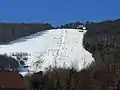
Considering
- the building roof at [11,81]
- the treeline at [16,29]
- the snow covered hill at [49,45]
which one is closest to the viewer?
the building roof at [11,81]

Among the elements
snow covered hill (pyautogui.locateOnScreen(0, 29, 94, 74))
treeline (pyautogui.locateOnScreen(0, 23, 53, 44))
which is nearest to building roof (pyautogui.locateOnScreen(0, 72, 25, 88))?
snow covered hill (pyautogui.locateOnScreen(0, 29, 94, 74))

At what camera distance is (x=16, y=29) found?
261 feet

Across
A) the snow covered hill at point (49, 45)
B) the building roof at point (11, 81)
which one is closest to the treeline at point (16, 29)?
the snow covered hill at point (49, 45)

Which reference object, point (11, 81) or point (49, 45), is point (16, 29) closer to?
A: point (49, 45)

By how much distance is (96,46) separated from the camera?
205 ft

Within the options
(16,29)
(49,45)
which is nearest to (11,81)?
(16,29)

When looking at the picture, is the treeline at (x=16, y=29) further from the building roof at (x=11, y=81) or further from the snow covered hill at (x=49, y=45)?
the building roof at (x=11, y=81)

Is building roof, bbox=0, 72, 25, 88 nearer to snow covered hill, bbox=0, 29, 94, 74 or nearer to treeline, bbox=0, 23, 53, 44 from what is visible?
snow covered hill, bbox=0, 29, 94, 74

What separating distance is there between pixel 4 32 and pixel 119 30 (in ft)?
102

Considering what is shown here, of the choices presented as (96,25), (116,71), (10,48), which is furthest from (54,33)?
(116,71)

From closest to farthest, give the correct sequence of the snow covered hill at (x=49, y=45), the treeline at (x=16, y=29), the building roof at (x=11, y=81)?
the building roof at (x=11, y=81) < the snow covered hill at (x=49, y=45) < the treeline at (x=16, y=29)

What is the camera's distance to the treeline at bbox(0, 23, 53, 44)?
79.6m

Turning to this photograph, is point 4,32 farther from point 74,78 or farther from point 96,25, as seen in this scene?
point 74,78

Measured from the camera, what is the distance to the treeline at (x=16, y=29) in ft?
261
